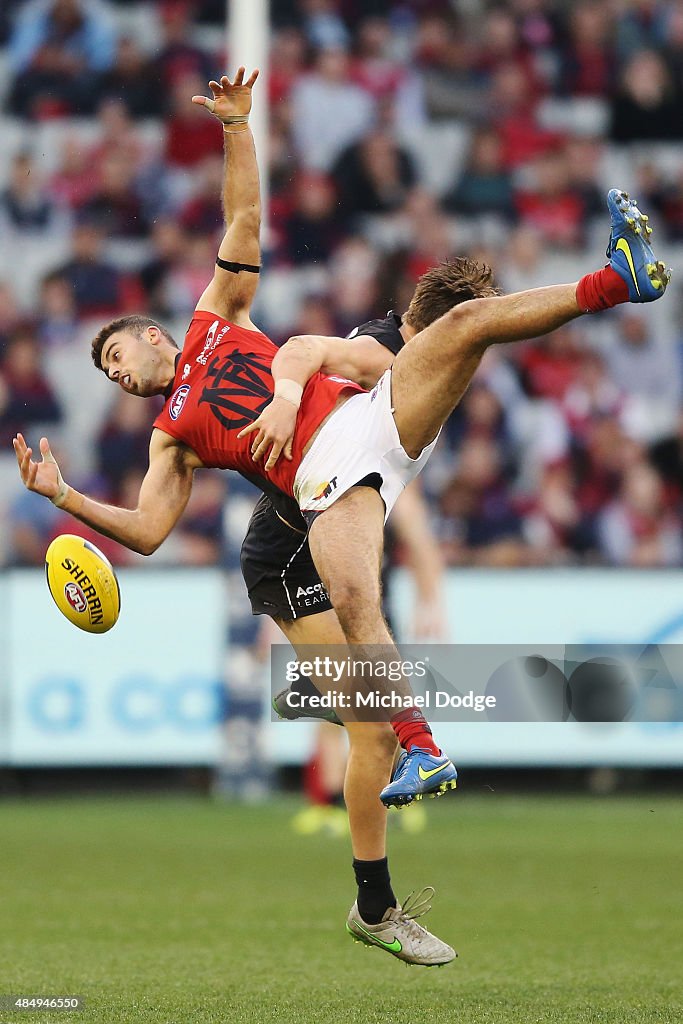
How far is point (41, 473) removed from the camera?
5027 millimetres

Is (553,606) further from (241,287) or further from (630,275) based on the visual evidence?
(630,275)

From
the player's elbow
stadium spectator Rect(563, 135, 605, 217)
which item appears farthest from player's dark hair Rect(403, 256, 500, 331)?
stadium spectator Rect(563, 135, 605, 217)

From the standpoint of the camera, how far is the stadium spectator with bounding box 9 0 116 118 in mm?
13375

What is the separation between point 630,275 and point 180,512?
1683 mm

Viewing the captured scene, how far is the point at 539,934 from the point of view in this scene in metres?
5.99

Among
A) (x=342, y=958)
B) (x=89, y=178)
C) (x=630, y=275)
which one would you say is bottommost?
(x=342, y=958)

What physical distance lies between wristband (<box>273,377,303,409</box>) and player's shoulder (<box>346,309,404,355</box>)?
0.59 metres

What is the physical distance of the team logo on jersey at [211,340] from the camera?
5324mm

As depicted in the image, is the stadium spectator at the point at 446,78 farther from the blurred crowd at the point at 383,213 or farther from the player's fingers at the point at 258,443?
the player's fingers at the point at 258,443

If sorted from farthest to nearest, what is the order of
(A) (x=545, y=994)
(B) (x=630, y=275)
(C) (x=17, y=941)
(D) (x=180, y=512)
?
(C) (x=17, y=941) < (D) (x=180, y=512) < (A) (x=545, y=994) < (B) (x=630, y=275)

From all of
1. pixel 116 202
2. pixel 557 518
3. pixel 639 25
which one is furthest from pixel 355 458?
pixel 639 25

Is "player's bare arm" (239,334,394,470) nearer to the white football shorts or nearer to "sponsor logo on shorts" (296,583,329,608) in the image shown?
the white football shorts

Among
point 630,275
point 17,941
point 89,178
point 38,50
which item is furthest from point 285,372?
point 38,50

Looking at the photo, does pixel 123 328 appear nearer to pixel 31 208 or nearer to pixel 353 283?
pixel 353 283
